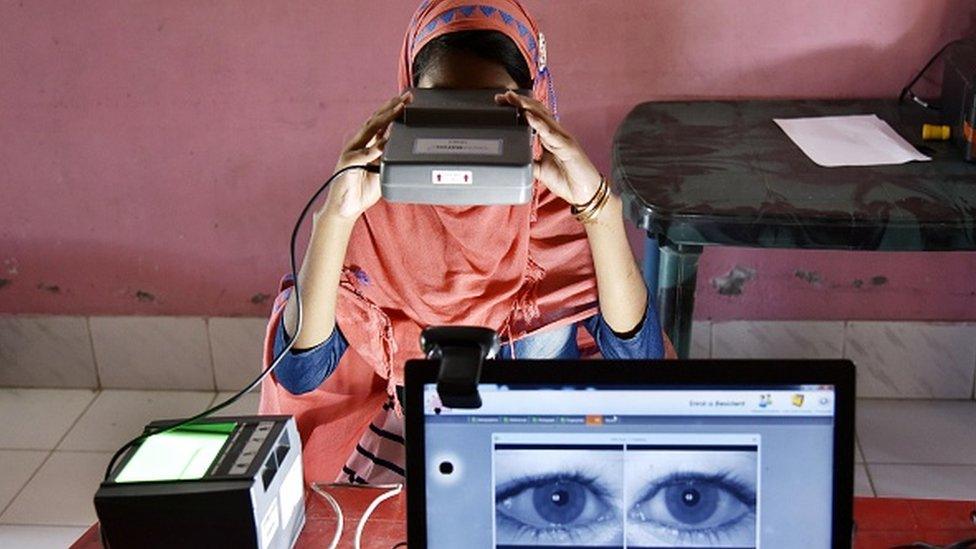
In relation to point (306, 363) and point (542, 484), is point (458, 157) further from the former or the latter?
point (306, 363)

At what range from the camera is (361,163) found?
57.2 inches

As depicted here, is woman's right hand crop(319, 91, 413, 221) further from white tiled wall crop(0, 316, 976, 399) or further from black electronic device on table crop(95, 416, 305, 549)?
white tiled wall crop(0, 316, 976, 399)

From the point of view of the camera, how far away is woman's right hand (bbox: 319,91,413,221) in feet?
4.53

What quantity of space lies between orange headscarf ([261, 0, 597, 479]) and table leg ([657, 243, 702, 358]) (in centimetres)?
27

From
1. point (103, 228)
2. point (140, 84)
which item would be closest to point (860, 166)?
point (140, 84)

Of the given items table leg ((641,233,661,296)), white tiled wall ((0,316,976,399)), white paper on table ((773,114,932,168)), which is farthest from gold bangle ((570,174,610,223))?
white tiled wall ((0,316,976,399))

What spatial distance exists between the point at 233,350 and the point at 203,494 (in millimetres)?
1627

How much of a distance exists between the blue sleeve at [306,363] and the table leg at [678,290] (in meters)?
0.58

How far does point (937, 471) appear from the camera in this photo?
2.47m

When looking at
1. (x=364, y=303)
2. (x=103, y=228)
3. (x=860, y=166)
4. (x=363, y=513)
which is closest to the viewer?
(x=363, y=513)

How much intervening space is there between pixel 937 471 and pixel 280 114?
4.97ft

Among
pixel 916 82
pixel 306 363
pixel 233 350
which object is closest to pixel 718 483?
pixel 306 363

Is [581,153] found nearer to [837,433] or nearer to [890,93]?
[837,433]

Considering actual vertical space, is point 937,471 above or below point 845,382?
below
